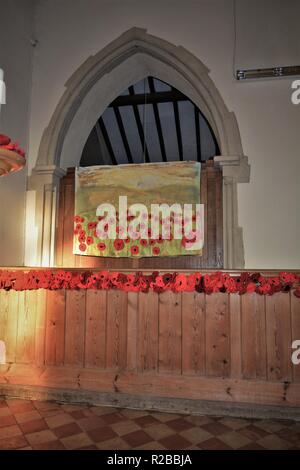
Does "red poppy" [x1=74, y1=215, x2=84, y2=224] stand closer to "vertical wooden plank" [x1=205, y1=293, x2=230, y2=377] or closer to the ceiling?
"vertical wooden plank" [x1=205, y1=293, x2=230, y2=377]

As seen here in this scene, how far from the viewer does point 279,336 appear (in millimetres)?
2307

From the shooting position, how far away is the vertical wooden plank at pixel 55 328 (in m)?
2.58

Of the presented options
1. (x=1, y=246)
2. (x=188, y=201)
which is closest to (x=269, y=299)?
(x=188, y=201)

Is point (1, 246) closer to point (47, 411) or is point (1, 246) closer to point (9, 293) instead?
point (9, 293)

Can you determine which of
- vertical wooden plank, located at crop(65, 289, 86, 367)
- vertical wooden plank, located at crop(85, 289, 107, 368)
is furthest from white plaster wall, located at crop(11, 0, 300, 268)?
vertical wooden plank, located at crop(65, 289, 86, 367)

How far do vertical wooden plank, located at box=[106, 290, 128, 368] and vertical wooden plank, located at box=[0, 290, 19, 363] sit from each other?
0.76m

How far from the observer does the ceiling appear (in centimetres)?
623

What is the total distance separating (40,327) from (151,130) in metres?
5.59

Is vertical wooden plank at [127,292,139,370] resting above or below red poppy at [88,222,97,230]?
below

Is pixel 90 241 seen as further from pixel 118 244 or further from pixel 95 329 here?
pixel 95 329

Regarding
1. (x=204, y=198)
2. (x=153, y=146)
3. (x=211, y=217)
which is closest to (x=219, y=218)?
(x=211, y=217)

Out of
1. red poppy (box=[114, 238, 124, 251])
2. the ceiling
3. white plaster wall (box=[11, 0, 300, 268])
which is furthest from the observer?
the ceiling

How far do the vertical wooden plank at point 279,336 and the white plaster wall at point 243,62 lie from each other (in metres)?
0.89

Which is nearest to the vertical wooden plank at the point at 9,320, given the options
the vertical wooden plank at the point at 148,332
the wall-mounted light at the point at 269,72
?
the vertical wooden plank at the point at 148,332
